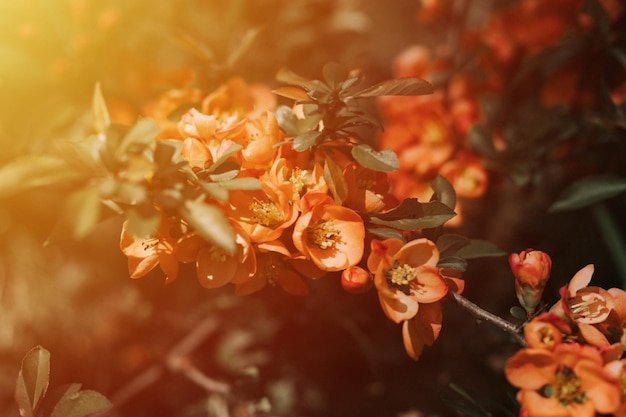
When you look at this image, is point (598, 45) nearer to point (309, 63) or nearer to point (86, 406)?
point (309, 63)

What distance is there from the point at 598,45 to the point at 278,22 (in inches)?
37.5

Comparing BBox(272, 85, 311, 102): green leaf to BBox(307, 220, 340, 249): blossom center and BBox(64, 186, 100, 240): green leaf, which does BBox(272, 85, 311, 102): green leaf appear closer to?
BBox(307, 220, 340, 249): blossom center

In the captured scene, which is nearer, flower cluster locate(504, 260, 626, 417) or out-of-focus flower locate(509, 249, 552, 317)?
flower cluster locate(504, 260, 626, 417)

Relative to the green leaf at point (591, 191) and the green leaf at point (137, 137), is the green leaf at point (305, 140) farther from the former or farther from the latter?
the green leaf at point (591, 191)

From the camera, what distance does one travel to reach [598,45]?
1.35 meters

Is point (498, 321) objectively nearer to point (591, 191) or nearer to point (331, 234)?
point (331, 234)

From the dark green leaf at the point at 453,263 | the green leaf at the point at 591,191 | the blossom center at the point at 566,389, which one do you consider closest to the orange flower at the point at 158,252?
the dark green leaf at the point at 453,263

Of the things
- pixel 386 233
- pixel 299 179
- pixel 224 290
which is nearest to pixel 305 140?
pixel 299 179

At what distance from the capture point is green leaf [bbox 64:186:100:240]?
2.21ft

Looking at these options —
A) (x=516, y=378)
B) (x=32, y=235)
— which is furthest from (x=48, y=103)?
(x=516, y=378)

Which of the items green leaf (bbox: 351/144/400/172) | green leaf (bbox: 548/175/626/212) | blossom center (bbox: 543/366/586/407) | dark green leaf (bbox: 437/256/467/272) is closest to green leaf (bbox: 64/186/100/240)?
green leaf (bbox: 351/144/400/172)

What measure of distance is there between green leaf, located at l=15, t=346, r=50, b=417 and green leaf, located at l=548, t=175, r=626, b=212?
41.3 inches

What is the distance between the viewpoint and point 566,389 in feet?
2.39

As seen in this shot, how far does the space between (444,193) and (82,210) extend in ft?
1.98
